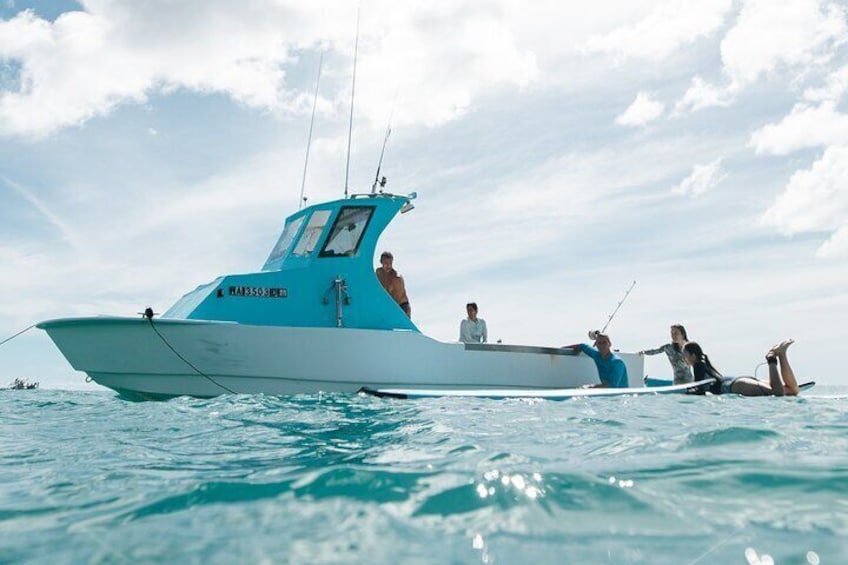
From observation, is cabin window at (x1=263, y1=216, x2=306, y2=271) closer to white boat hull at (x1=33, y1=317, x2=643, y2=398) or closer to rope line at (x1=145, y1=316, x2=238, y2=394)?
white boat hull at (x1=33, y1=317, x2=643, y2=398)

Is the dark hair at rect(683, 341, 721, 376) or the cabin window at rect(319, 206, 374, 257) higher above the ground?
the cabin window at rect(319, 206, 374, 257)

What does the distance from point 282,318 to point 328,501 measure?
6901mm

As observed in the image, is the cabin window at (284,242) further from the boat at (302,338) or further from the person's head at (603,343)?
the person's head at (603,343)

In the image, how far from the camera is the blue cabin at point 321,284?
30.7ft

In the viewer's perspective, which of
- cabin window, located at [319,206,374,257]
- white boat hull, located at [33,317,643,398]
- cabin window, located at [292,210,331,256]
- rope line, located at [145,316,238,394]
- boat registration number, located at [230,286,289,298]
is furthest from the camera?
cabin window, located at [292,210,331,256]

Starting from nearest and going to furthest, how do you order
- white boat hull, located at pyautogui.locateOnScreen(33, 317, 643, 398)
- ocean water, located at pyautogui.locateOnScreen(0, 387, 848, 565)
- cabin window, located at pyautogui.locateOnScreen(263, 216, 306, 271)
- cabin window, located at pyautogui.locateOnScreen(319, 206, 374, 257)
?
ocean water, located at pyautogui.locateOnScreen(0, 387, 848, 565), white boat hull, located at pyautogui.locateOnScreen(33, 317, 643, 398), cabin window, located at pyautogui.locateOnScreen(319, 206, 374, 257), cabin window, located at pyautogui.locateOnScreen(263, 216, 306, 271)

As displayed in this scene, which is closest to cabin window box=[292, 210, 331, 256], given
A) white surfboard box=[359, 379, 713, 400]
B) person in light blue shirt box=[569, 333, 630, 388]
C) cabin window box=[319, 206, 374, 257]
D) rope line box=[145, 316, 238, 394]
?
cabin window box=[319, 206, 374, 257]

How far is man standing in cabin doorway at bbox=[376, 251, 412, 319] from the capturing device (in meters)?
10.8

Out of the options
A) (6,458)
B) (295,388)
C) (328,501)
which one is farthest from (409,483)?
Result: (295,388)

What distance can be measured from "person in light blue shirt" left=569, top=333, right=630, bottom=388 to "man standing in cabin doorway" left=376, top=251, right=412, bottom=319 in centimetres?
309

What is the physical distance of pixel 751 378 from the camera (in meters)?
10.1

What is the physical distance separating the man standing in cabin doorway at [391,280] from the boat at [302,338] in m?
0.58

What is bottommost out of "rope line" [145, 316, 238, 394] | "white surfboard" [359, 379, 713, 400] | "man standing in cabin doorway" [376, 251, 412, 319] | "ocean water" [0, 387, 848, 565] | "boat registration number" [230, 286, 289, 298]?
"ocean water" [0, 387, 848, 565]

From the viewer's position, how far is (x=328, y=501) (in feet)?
9.16
